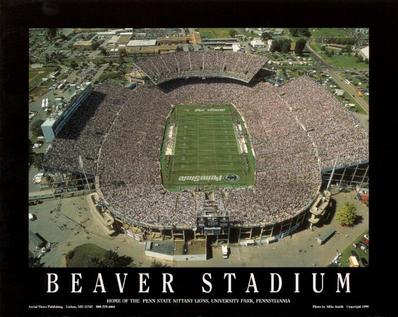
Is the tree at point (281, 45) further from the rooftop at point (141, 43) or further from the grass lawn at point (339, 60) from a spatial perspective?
the rooftop at point (141, 43)

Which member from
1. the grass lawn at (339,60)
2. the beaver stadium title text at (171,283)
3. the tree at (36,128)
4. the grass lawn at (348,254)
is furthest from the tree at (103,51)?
the grass lawn at (348,254)

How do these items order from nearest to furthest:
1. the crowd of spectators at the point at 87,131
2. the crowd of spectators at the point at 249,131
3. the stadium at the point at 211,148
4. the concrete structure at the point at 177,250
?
the concrete structure at the point at 177,250 → the stadium at the point at 211,148 → the crowd of spectators at the point at 249,131 → the crowd of spectators at the point at 87,131

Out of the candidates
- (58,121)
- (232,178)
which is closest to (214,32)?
(232,178)

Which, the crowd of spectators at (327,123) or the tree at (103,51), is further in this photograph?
the tree at (103,51)

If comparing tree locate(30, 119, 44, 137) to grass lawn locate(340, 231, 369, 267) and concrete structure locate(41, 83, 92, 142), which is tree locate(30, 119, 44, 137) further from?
grass lawn locate(340, 231, 369, 267)

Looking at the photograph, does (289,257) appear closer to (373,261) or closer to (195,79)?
(373,261)

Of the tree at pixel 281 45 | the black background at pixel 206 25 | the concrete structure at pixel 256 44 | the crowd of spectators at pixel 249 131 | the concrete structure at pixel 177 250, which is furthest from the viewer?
the concrete structure at pixel 256 44

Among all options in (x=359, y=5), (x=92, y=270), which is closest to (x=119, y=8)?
(x=359, y=5)
